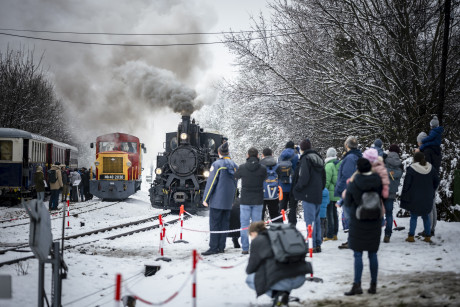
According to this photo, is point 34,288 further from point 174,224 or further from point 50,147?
point 50,147

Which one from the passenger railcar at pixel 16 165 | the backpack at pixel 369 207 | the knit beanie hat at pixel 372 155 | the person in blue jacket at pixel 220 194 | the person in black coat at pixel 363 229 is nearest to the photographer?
the backpack at pixel 369 207

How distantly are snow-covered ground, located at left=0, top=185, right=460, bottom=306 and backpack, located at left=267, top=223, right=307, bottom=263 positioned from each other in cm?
99

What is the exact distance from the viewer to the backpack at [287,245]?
15.2 ft

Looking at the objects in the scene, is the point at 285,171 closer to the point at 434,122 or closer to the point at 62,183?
the point at 434,122

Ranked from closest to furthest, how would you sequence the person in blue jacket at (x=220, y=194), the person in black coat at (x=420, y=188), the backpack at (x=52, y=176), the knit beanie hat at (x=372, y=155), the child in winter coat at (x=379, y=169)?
1. the child in winter coat at (x=379, y=169)
2. the knit beanie hat at (x=372, y=155)
3. the person in black coat at (x=420, y=188)
4. the person in blue jacket at (x=220, y=194)
5. the backpack at (x=52, y=176)

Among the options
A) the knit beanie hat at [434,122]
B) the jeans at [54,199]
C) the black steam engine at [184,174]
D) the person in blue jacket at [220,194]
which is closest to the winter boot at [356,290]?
the person in blue jacket at [220,194]

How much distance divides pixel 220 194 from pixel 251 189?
801 millimetres

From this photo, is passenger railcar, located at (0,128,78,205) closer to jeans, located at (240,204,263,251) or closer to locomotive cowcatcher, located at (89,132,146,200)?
locomotive cowcatcher, located at (89,132,146,200)

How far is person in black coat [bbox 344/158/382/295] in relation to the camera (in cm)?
539

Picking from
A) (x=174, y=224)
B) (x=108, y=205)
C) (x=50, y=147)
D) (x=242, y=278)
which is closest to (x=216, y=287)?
(x=242, y=278)

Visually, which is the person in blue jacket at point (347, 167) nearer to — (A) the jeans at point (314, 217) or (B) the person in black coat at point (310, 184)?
(B) the person in black coat at point (310, 184)

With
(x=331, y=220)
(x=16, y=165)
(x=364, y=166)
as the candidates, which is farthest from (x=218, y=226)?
(x=16, y=165)

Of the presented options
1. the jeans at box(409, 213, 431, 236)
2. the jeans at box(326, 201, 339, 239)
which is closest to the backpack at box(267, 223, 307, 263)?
the jeans at box(409, 213, 431, 236)

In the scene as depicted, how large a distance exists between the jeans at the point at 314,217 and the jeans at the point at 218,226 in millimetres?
1811
